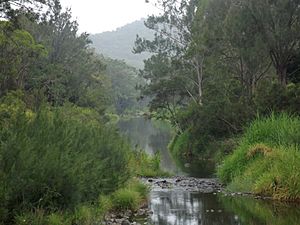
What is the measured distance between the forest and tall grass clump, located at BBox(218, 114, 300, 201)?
2.0 inches

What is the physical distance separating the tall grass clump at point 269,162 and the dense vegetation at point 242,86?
0.13ft

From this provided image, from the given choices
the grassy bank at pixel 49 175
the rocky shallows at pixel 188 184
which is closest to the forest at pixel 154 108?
the grassy bank at pixel 49 175

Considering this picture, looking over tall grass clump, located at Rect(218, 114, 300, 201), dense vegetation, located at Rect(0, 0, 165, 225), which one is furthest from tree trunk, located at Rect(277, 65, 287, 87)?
dense vegetation, located at Rect(0, 0, 165, 225)

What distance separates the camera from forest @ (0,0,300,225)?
11352 mm

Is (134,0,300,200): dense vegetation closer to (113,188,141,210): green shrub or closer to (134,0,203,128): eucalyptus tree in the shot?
(134,0,203,128): eucalyptus tree

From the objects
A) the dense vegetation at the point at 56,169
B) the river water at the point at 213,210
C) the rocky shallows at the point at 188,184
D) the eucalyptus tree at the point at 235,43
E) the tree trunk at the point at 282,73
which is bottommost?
the rocky shallows at the point at 188,184

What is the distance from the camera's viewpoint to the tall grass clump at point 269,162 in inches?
680

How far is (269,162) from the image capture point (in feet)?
63.0

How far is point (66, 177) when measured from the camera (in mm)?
11352

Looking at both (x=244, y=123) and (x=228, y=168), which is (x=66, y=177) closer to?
(x=228, y=168)

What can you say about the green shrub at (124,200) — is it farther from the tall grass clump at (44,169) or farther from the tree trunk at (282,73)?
the tree trunk at (282,73)

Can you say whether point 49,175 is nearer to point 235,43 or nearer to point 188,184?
point 188,184

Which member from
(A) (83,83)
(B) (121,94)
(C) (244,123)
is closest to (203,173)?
(C) (244,123)

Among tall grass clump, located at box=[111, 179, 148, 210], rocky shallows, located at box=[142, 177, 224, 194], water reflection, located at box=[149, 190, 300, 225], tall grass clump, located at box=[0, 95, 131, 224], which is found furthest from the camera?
rocky shallows, located at box=[142, 177, 224, 194]
